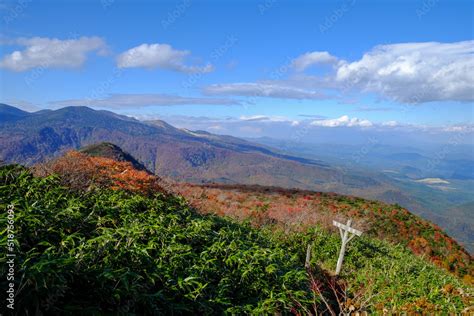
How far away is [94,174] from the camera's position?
9.04 meters

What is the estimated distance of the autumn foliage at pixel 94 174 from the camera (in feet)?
27.4

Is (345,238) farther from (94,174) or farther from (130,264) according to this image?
(130,264)

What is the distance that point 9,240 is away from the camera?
12.1 ft

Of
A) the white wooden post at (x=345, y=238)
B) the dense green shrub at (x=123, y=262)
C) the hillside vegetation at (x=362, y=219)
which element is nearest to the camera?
the dense green shrub at (x=123, y=262)

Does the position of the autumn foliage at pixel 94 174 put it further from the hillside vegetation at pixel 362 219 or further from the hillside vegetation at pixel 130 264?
the hillside vegetation at pixel 362 219

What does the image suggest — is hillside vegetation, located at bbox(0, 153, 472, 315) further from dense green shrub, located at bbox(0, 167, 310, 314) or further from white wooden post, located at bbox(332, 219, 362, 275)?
white wooden post, located at bbox(332, 219, 362, 275)

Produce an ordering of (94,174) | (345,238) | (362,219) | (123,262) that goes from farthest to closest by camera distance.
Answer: (362,219), (345,238), (94,174), (123,262)

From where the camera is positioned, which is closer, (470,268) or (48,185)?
(48,185)

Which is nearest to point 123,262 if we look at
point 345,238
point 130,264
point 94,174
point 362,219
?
point 130,264

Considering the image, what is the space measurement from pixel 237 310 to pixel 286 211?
17.3m

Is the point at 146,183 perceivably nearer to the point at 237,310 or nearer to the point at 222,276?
the point at 222,276

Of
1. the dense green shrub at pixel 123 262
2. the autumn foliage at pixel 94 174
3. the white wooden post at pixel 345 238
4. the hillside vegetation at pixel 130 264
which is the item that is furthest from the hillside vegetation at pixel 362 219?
the dense green shrub at pixel 123 262

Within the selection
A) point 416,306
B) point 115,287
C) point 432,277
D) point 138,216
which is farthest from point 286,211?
point 115,287

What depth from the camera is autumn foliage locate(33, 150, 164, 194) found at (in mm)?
8344
